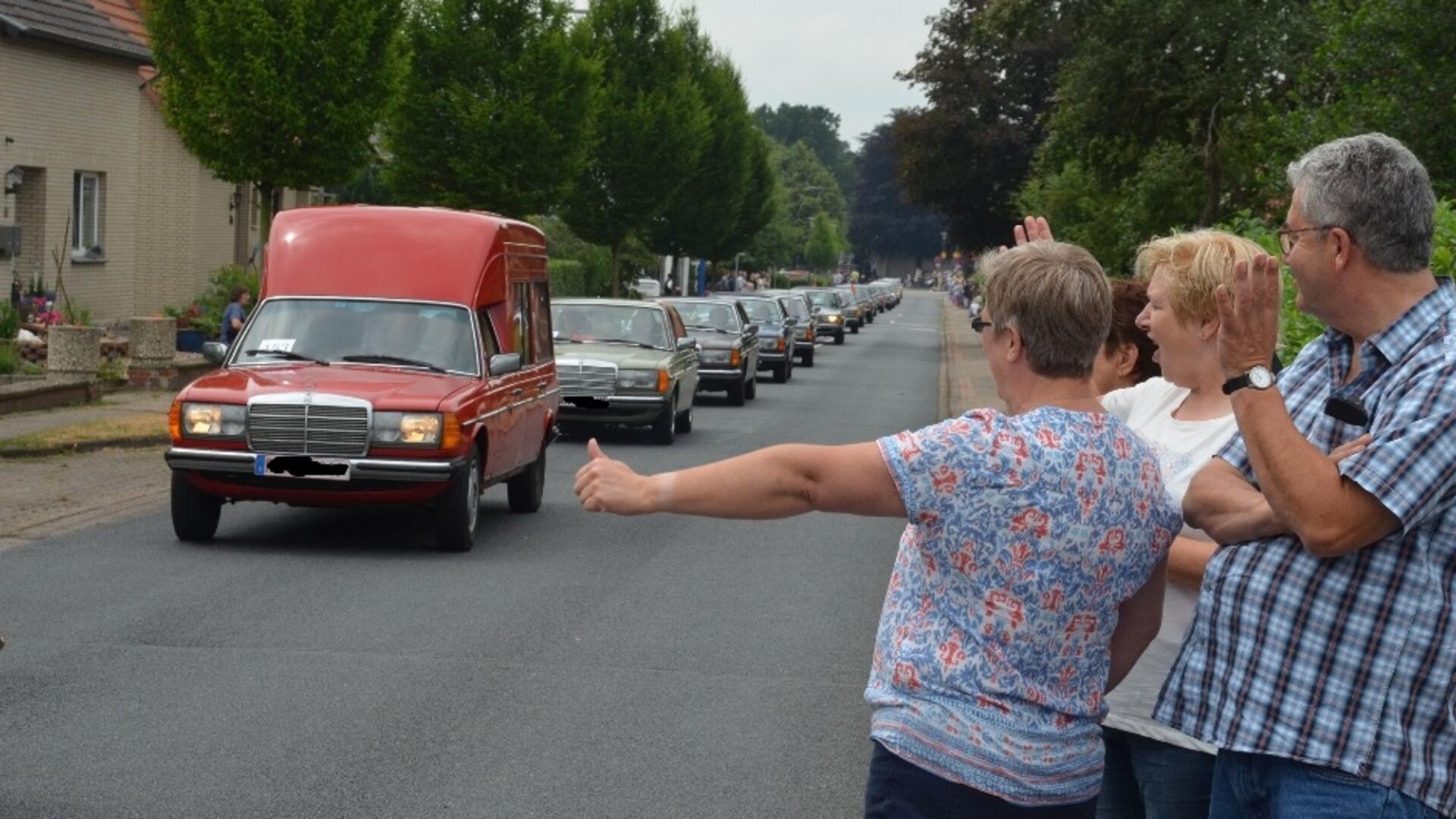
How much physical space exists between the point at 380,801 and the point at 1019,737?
3.70m

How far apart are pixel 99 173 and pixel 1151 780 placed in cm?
3067

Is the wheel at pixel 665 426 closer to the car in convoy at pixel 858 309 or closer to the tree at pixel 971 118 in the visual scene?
the tree at pixel 971 118

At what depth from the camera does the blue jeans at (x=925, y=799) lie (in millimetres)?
3375

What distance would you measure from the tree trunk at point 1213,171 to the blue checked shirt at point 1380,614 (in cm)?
2585

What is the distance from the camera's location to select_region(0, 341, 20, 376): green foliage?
878 inches

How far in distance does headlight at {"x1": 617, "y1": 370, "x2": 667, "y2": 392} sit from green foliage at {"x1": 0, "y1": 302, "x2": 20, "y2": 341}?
753 centimetres

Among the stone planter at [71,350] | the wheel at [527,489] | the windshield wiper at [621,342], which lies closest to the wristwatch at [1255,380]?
the wheel at [527,489]

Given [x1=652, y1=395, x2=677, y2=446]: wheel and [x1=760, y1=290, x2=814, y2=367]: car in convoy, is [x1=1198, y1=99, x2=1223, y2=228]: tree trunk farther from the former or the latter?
[x1=760, y1=290, x2=814, y2=367]: car in convoy

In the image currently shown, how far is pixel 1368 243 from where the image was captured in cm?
325

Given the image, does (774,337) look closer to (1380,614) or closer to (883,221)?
(1380,614)

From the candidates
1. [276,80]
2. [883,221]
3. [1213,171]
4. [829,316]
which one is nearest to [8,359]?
[276,80]

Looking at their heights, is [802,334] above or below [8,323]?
below

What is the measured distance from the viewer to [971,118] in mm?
54375

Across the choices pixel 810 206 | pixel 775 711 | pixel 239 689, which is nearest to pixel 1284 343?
pixel 775 711
